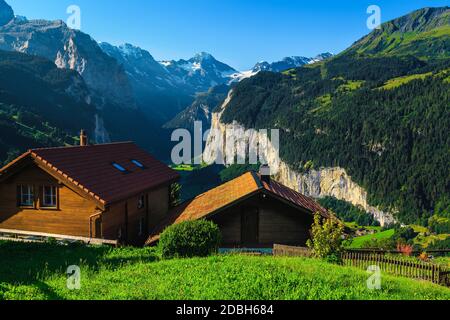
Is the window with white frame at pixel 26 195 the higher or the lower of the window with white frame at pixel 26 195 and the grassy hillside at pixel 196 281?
the higher

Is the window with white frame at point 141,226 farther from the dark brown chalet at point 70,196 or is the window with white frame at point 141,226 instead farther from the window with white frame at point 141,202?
the window with white frame at point 141,202

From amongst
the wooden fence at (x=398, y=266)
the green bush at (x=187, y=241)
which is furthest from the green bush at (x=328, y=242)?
the green bush at (x=187, y=241)

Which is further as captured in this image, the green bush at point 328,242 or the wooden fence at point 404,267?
the green bush at point 328,242

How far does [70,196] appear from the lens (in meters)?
25.0

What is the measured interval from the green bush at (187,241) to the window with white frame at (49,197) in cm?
975

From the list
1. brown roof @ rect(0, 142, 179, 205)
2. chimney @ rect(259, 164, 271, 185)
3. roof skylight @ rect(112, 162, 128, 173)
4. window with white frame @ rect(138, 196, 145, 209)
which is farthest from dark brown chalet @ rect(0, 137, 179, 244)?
chimney @ rect(259, 164, 271, 185)

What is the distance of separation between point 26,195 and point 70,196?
3339mm

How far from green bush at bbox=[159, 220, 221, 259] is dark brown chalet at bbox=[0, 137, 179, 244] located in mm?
6367

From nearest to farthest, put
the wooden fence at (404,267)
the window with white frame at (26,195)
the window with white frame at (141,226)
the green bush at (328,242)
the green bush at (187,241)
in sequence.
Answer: the wooden fence at (404,267), the green bush at (328,242), the green bush at (187,241), the window with white frame at (26,195), the window with white frame at (141,226)

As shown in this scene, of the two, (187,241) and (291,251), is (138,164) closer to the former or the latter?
(187,241)

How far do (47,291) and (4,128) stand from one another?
162 m

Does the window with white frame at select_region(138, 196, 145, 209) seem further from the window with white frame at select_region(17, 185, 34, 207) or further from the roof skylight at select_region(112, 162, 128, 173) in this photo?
the window with white frame at select_region(17, 185, 34, 207)

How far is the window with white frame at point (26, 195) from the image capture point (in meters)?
26.0

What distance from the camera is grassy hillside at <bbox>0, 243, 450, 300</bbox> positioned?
10875 millimetres
